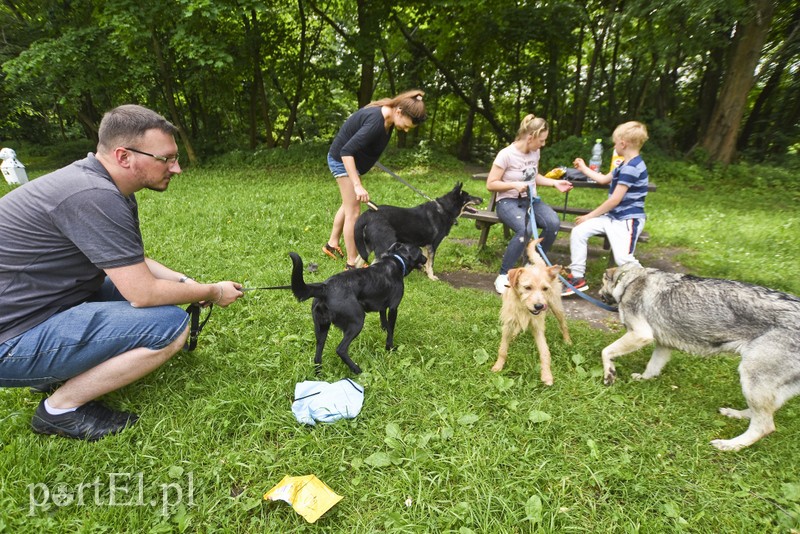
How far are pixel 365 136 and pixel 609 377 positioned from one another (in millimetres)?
3605

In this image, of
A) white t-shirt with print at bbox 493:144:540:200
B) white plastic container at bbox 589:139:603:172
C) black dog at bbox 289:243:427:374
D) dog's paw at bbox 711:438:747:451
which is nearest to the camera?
dog's paw at bbox 711:438:747:451

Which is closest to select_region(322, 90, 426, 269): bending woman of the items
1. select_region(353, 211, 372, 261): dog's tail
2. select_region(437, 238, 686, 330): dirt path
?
select_region(353, 211, 372, 261): dog's tail

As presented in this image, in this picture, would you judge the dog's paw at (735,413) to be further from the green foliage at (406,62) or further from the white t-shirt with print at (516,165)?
the green foliage at (406,62)

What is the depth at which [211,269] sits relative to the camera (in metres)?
5.00

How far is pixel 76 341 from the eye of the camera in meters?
2.20

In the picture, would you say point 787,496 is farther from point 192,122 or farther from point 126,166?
point 192,122

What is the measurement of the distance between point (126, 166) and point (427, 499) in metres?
2.67

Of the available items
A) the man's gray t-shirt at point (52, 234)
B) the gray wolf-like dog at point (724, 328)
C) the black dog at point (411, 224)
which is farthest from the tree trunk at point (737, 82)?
the man's gray t-shirt at point (52, 234)

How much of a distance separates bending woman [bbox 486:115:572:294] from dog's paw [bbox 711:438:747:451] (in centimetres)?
266

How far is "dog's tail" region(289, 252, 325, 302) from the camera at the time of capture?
8.55ft

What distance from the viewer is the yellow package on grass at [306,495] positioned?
200cm

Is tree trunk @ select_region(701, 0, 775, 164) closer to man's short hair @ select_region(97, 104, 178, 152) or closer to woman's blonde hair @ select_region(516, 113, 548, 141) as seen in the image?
woman's blonde hair @ select_region(516, 113, 548, 141)

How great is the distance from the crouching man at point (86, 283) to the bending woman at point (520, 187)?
12.8ft

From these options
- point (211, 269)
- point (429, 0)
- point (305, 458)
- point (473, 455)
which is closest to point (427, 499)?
point (473, 455)
